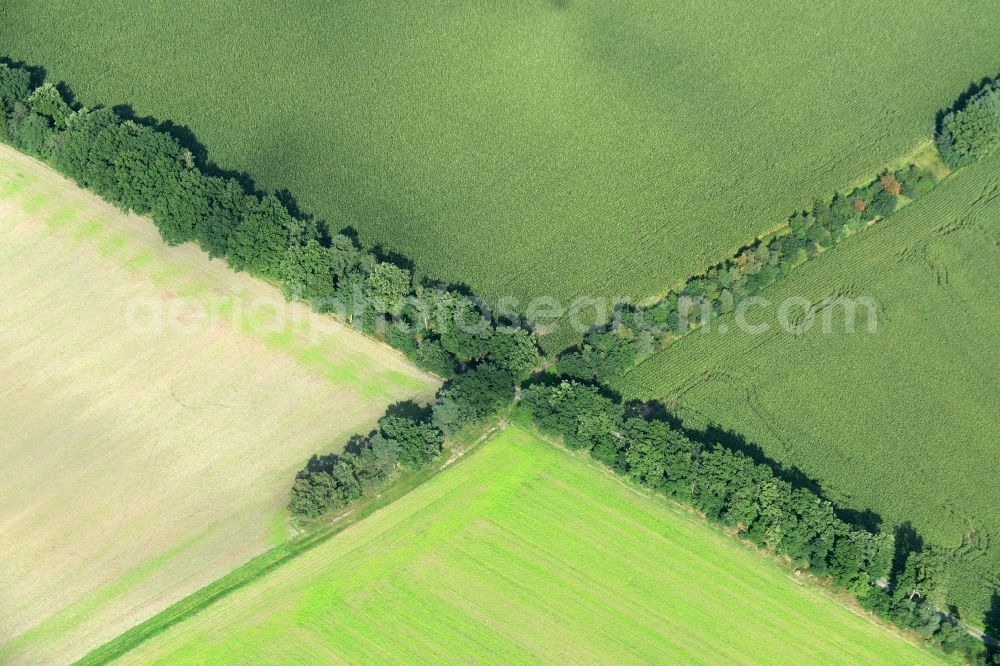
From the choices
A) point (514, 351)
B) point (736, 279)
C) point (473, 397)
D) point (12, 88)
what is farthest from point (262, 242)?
point (736, 279)

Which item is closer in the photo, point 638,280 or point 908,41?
point 638,280

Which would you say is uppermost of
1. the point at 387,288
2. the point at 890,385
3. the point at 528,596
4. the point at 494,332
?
the point at 890,385

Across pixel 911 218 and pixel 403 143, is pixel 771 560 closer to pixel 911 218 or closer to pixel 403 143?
pixel 911 218

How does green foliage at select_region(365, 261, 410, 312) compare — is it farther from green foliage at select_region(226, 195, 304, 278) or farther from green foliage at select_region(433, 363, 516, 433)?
green foliage at select_region(433, 363, 516, 433)

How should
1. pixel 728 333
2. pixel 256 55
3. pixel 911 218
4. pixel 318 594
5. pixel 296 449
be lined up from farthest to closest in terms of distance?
pixel 256 55 < pixel 911 218 < pixel 728 333 < pixel 296 449 < pixel 318 594

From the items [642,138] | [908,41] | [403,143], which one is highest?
[908,41]

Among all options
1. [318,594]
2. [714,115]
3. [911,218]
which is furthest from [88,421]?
[911,218]

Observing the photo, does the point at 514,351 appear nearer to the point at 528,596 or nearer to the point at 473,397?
the point at 473,397
